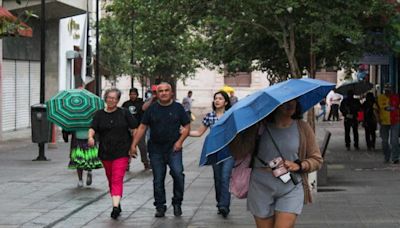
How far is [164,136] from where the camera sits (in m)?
10.7

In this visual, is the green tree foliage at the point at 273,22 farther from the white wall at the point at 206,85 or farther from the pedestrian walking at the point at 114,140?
the white wall at the point at 206,85

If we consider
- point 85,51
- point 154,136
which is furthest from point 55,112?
point 85,51

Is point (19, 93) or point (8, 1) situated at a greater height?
point (8, 1)

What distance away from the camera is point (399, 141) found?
762 inches

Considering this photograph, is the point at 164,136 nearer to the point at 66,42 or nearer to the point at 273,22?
the point at 273,22

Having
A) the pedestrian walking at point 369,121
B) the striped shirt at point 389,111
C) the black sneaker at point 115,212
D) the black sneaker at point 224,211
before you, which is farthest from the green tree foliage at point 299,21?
the black sneaker at point 115,212

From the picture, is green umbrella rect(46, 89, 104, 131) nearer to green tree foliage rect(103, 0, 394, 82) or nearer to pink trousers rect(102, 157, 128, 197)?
green tree foliage rect(103, 0, 394, 82)

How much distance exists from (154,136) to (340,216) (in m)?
2.56

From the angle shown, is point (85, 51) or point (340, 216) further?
point (85, 51)

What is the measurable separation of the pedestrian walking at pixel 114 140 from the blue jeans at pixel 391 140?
8403mm

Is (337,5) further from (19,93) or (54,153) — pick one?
(19,93)

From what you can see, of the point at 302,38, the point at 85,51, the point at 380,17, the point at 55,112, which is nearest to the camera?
the point at 55,112

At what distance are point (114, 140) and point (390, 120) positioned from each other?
871 centimetres

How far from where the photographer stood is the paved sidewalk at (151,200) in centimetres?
1041
